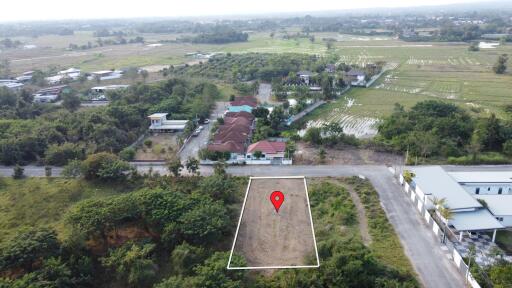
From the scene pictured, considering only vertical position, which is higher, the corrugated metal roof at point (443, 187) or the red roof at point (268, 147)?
the red roof at point (268, 147)

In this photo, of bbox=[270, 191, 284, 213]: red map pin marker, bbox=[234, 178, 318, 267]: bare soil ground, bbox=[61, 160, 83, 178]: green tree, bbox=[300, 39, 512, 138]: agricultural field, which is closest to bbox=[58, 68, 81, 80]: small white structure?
bbox=[61, 160, 83, 178]: green tree

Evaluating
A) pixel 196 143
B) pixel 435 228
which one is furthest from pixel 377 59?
pixel 435 228

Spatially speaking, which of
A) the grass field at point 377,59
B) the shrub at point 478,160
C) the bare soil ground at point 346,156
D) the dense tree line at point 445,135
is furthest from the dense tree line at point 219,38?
the shrub at point 478,160

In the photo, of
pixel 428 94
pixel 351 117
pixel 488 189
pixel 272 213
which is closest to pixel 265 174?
pixel 272 213

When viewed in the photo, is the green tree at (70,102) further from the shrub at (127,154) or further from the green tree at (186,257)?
the green tree at (186,257)

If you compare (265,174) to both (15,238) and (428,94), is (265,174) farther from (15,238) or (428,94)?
(428,94)

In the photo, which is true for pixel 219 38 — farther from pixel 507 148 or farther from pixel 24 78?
pixel 507 148
